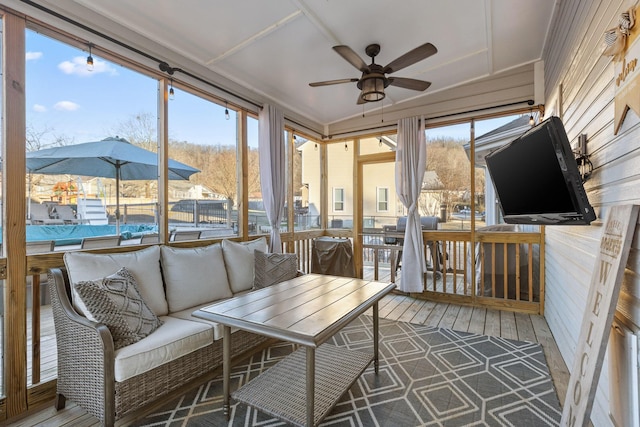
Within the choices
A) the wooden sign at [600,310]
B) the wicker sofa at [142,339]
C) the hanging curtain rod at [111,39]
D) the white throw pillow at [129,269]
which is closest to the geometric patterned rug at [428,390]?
the wicker sofa at [142,339]

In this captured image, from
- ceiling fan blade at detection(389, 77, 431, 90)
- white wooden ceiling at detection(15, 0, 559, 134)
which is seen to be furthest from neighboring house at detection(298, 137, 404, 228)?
ceiling fan blade at detection(389, 77, 431, 90)

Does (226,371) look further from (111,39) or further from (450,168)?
(450,168)

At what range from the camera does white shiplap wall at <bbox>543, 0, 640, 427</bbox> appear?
1.37 meters

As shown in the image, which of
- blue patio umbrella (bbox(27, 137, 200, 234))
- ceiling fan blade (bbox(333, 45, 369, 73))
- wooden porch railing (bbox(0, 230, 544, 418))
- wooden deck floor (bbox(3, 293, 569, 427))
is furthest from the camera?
wooden porch railing (bbox(0, 230, 544, 418))

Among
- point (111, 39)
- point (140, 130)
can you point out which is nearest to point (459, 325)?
point (140, 130)

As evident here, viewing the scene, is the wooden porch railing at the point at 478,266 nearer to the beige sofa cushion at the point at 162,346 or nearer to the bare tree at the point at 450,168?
the bare tree at the point at 450,168

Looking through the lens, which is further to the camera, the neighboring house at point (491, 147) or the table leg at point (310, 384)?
the neighboring house at point (491, 147)

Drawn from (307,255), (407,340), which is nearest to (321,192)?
(307,255)

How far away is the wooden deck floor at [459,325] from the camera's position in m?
1.94

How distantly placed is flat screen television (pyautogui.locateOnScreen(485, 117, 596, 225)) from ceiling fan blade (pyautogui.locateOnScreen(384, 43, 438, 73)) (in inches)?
35.9

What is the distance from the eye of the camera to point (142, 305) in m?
2.08

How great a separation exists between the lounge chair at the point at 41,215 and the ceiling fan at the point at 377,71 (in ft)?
7.49

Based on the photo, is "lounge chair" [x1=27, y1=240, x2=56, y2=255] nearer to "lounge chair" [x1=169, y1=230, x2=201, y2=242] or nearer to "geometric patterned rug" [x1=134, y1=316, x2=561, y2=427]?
"lounge chair" [x1=169, y1=230, x2=201, y2=242]

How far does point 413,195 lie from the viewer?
4270 mm
